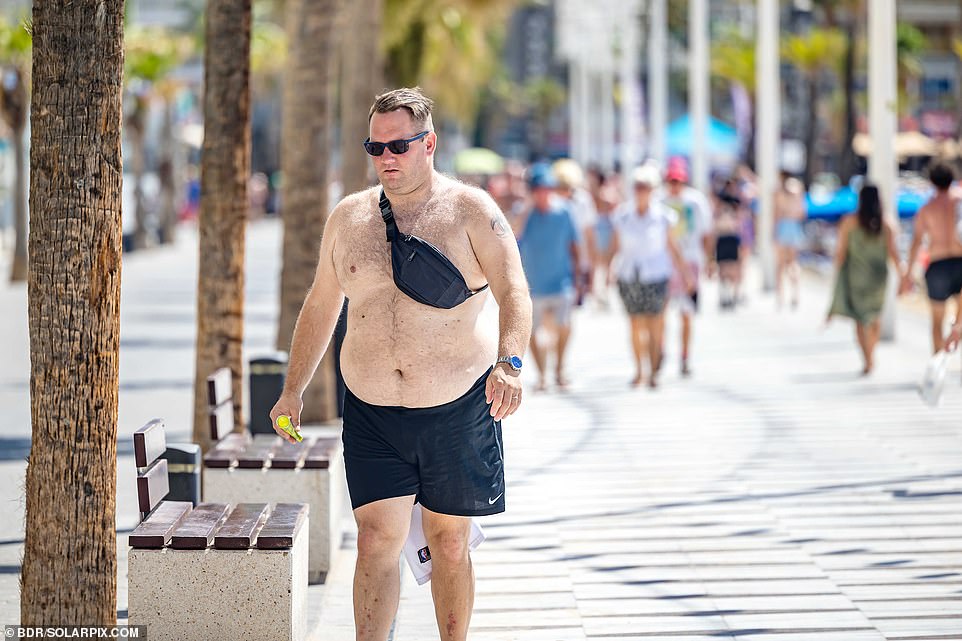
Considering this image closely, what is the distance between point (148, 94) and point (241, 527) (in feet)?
119

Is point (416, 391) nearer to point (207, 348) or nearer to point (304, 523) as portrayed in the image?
point (304, 523)

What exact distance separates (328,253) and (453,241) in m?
0.44

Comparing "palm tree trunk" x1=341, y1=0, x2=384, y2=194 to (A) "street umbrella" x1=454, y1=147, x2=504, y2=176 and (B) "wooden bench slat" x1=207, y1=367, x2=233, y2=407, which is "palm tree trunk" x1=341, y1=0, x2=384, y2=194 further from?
(A) "street umbrella" x1=454, y1=147, x2=504, y2=176

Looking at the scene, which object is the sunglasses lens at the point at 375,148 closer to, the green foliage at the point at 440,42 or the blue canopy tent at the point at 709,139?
the green foliage at the point at 440,42

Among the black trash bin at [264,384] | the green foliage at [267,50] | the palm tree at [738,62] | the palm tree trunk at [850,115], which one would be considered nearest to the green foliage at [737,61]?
the palm tree at [738,62]

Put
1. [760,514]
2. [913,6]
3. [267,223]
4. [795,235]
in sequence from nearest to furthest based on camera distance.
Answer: [760,514] < [795,235] < [267,223] < [913,6]

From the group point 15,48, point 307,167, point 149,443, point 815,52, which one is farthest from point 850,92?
point 149,443

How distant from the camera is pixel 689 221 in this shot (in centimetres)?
1448

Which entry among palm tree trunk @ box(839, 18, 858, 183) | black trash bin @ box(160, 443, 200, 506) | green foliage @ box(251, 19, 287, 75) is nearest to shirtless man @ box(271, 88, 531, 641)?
black trash bin @ box(160, 443, 200, 506)

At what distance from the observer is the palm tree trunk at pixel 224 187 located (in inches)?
333

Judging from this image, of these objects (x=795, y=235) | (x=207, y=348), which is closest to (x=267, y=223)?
(x=795, y=235)

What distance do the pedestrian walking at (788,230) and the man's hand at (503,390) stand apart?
671 inches

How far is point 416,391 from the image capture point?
5.06m

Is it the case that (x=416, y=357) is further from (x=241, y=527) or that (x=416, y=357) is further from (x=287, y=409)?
(x=241, y=527)
